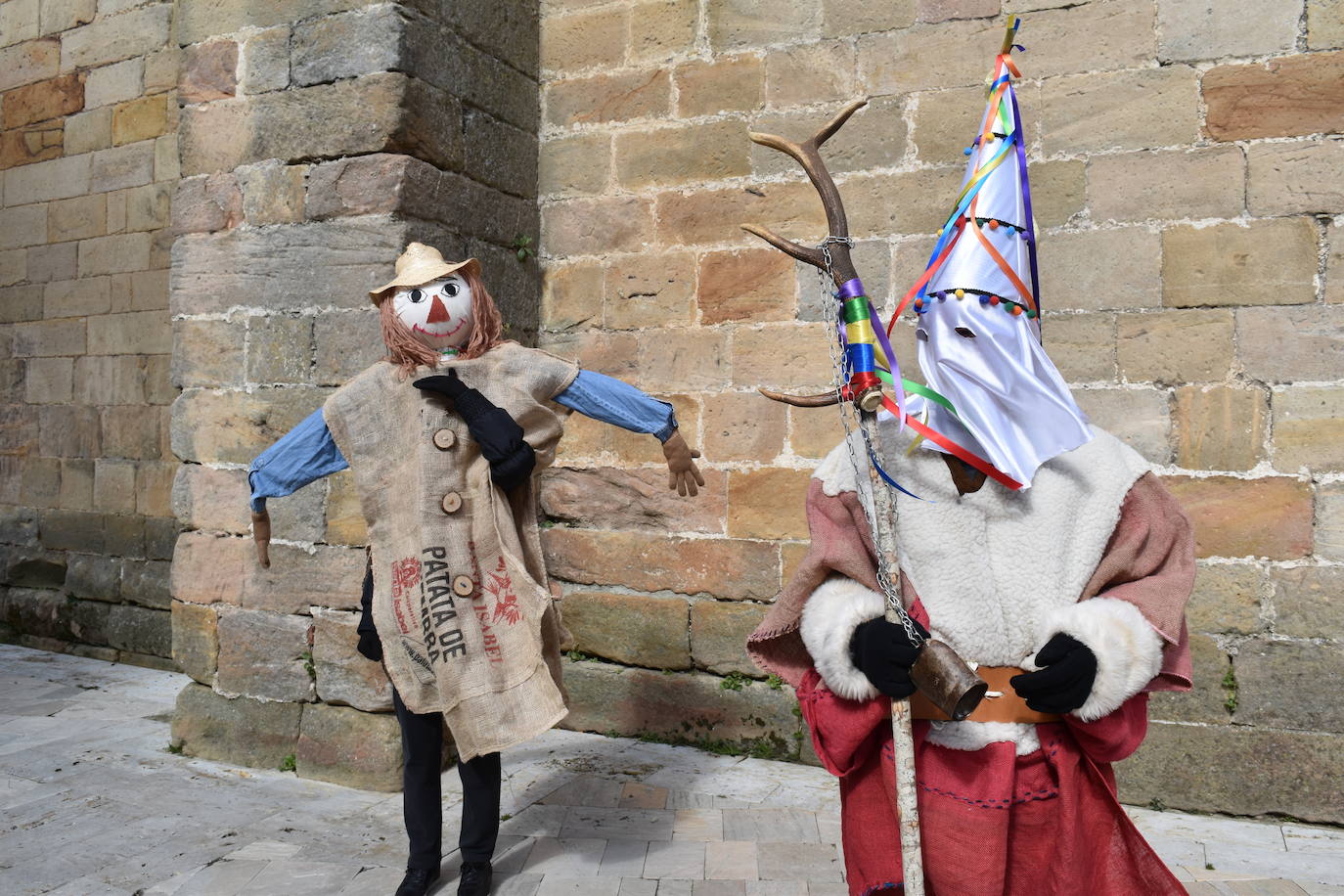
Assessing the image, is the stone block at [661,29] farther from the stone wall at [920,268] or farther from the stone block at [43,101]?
the stone block at [43,101]

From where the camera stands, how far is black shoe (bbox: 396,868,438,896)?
2.70 m

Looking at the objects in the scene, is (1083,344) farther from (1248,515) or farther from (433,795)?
(433,795)

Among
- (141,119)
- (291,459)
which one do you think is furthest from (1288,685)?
(141,119)

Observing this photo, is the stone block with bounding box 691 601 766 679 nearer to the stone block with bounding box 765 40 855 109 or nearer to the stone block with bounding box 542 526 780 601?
the stone block with bounding box 542 526 780 601

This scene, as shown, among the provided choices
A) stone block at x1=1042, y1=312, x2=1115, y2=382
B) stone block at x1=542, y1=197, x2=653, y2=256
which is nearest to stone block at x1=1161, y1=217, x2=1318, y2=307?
stone block at x1=1042, y1=312, x2=1115, y2=382

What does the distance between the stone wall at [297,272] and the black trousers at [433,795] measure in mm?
887

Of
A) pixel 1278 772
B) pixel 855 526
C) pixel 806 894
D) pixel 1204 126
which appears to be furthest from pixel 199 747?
pixel 1204 126

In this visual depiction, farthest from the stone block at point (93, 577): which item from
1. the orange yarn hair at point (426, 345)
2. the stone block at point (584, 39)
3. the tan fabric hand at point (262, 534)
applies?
the orange yarn hair at point (426, 345)

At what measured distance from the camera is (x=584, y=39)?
437 centimetres

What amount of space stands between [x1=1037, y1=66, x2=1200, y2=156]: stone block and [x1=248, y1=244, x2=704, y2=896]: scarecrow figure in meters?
2.00

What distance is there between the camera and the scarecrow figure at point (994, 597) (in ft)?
5.62

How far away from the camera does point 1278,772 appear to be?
3293 millimetres

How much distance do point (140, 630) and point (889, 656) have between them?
5.43 meters

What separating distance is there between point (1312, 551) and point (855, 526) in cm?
226
